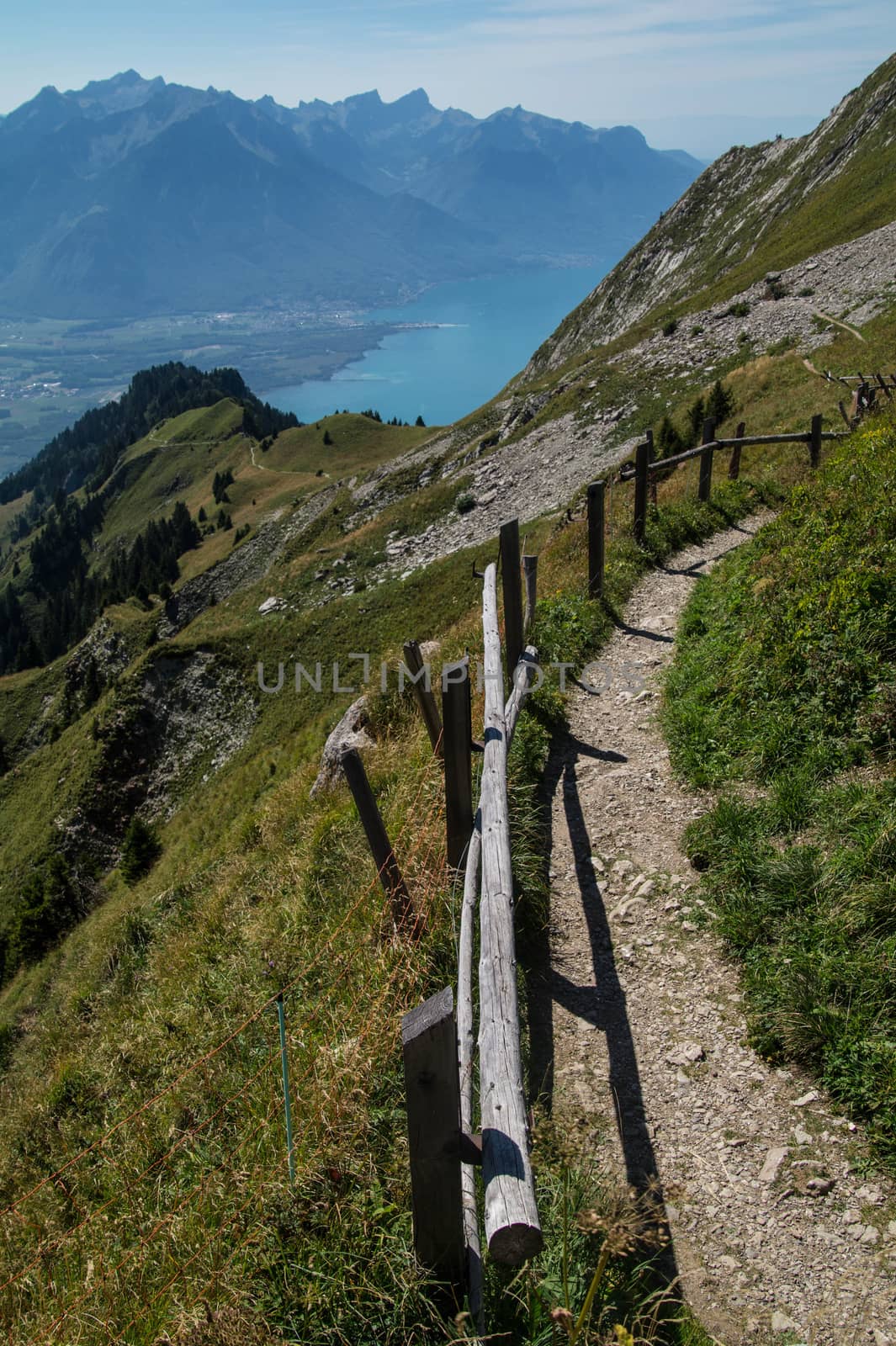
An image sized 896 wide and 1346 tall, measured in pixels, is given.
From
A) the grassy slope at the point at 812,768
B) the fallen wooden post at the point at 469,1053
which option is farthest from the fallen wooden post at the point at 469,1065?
the grassy slope at the point at 812,768

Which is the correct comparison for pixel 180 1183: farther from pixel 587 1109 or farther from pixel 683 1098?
pixel 683 1098

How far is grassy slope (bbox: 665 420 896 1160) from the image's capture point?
177 inches

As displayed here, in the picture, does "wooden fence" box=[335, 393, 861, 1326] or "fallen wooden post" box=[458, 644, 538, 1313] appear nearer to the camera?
"wooden fence" box=[335, 393, 861, 1326]

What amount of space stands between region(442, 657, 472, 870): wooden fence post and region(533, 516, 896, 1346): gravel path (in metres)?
1.10

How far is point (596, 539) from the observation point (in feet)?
40.8

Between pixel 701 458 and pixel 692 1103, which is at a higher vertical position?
pixel 701 458

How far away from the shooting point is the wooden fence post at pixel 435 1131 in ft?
8.81

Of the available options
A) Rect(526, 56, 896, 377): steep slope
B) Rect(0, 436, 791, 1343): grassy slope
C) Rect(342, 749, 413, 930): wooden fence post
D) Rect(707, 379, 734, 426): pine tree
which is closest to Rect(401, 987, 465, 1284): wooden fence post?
Rect(0, 436, 791, 1343): grassy slope

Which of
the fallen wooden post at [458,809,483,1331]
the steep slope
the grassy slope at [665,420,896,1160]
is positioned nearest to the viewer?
the fallen wooden post at [458,809,483,1331]

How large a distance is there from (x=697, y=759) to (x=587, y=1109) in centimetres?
381

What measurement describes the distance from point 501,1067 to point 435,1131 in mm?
467

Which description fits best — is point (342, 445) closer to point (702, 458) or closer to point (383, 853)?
point (702, 458)

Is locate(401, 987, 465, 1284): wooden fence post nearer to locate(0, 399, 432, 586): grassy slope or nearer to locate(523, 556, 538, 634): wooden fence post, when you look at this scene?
locate(523, 556, 538, 634): wooden fence post

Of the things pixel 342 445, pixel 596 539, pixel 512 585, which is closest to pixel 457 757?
pixel 512 585
